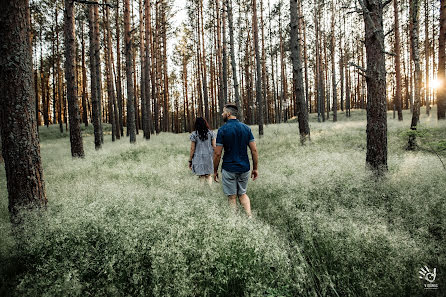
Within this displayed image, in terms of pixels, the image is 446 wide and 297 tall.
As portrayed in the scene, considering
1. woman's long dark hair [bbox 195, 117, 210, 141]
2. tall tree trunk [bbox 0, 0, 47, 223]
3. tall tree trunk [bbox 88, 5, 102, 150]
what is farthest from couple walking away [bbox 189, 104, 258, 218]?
tall tree trunk [bbox 88, 5, 102, 150]

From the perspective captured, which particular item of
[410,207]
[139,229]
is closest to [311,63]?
[410,207]

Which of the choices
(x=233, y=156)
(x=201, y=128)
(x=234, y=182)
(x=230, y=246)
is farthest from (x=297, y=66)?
(x=230, y=246)

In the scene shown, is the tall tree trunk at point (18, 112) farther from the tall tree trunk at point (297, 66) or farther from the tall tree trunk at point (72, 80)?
the tall tree trunk at point (297, 66)

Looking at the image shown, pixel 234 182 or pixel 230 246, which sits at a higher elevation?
pixel 234 182

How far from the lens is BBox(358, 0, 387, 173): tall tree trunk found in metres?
5.02

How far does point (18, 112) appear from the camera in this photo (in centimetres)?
335

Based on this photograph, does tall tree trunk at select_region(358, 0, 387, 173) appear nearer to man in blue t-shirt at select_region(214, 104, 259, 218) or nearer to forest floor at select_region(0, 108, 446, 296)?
forest floor at select_region(0, 108, 446, 296)

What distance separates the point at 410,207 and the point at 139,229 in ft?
14.9

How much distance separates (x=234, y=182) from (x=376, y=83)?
13.6 ft

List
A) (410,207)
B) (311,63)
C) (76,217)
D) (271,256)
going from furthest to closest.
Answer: (311,63) → (410,207) → (76,217) → (271,256)

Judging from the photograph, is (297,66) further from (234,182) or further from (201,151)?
(234,182)

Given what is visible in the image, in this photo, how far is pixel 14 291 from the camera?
7.60 ft

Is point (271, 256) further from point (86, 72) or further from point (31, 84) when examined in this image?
point (86, 72)

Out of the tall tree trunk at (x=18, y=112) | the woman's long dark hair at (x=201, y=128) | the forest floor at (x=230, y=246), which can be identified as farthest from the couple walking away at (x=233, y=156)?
the tall tree trunk at (x=18, y=112)
